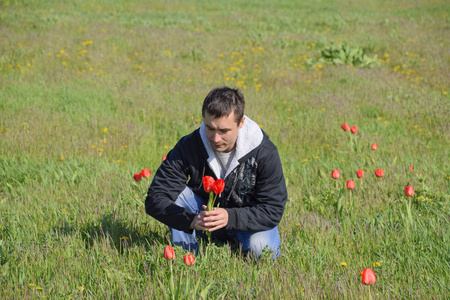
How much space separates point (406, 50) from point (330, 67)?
245 centimetres

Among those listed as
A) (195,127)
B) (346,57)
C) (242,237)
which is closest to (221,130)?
(242,237)

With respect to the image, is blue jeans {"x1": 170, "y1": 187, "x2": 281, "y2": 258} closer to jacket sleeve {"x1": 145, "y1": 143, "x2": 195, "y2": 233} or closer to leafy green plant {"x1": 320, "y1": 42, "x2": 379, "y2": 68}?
jacket sleeve {"x1": 145, "y1": 143, "x2": 195, "y2": 233}

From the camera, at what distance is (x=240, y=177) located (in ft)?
8.86

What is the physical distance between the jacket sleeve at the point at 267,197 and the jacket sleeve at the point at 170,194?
374 millimetres

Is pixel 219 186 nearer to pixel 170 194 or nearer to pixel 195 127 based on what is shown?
pixel 170 194

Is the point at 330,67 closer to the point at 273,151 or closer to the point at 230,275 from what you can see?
the point at 273,151

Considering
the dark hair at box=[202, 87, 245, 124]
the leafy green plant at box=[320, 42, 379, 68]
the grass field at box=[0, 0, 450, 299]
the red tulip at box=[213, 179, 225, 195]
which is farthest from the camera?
the leafy green plant at box=[320, 42, 379, 68]

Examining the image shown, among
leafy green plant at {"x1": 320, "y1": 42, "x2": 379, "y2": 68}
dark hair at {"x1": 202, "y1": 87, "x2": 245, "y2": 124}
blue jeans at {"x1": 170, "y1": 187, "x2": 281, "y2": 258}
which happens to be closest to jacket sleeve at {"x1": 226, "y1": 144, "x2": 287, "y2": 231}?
blue jeans at {"x1": 170, "y1": 187, "x2": 281, "y2": 258}

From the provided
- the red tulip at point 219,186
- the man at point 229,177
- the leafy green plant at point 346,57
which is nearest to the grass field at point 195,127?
the leafy green plant at point 346,57

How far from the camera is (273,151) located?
8.85 ft

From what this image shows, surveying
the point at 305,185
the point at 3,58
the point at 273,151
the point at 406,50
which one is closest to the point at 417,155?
the point at 305,185

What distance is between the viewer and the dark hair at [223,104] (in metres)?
2.46

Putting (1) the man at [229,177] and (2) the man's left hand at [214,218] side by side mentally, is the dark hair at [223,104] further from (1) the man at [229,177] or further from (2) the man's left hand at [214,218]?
(2) the man's left hand at [214,218]

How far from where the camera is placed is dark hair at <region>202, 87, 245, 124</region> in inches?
97.0
